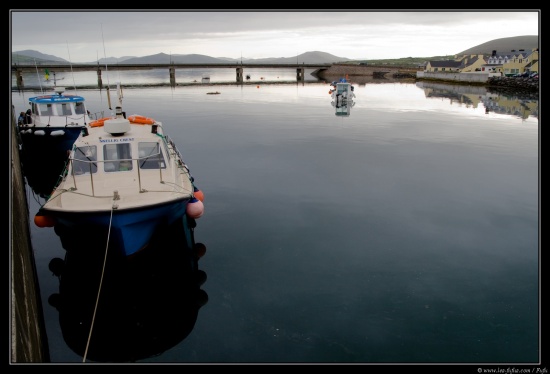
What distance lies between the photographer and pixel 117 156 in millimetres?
16031

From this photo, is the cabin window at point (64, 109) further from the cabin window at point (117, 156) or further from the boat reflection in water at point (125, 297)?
the boat reflection in water at point (125, 297)

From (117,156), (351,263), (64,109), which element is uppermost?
(64,109)

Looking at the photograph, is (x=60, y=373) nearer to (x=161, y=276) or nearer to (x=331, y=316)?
(x=331, y=316)

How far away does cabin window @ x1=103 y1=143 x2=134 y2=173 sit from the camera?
15.6 metres

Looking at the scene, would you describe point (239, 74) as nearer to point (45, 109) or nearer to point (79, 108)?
point (79, 108)

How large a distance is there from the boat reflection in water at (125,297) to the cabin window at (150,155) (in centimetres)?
312

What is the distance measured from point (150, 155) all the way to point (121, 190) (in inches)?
93.4

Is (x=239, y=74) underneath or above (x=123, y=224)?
above

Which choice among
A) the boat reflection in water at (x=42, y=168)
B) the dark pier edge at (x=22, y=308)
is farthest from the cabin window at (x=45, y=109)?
the dark pier edge at (x=22, y=308)

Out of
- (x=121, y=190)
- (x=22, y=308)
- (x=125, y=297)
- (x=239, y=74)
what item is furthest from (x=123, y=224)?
(x=239, y=74)

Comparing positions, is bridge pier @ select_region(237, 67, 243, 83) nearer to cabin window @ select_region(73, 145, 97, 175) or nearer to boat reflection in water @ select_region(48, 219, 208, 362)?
cabin window @ select_region(73, 145, 97, 175)

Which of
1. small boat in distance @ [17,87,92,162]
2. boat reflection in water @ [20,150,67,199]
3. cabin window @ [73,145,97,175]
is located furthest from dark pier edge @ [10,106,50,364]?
small boat in distance @ [17,87,92,162]

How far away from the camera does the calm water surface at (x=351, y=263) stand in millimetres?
10938
